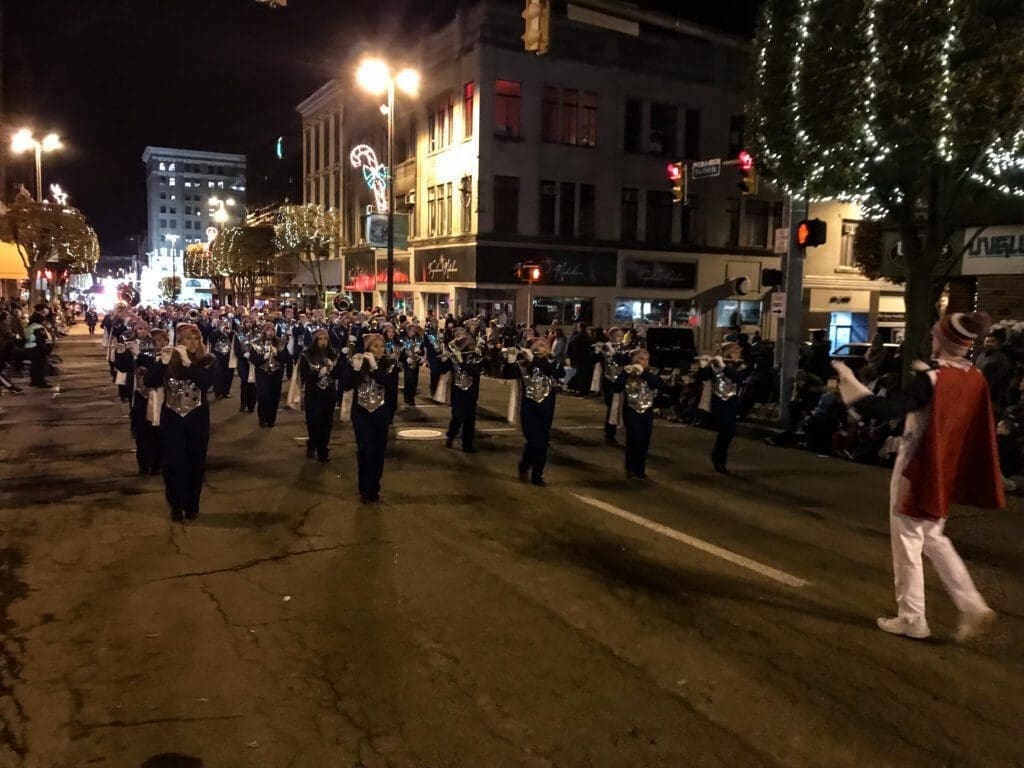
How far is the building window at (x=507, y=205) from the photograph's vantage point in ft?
107

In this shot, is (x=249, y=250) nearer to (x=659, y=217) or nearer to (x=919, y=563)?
(x=659, y=217)

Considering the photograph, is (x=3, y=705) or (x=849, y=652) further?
(x=849, y=652)

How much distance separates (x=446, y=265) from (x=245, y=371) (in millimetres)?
19866

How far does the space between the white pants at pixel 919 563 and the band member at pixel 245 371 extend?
1193 cm

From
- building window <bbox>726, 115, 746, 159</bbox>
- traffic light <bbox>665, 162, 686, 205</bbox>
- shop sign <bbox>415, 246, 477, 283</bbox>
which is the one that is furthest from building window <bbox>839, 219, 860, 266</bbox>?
traffic light <bbox>665, 162, 686, 205</bbox>

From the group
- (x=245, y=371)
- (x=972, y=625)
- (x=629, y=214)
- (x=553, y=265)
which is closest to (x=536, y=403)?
(x=972, y=625)

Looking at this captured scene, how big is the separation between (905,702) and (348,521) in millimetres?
4988

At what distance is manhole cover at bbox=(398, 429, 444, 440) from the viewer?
12750 millimetres

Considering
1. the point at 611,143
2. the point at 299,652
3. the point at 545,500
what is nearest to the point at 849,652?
the point at 299,652

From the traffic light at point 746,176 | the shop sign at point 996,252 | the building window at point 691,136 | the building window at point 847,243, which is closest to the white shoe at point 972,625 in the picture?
the traffic light at point 746,176

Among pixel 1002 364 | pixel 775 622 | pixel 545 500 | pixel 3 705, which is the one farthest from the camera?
pixel 1002 364

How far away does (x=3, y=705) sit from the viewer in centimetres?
426

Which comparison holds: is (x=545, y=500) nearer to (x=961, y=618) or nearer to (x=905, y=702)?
(x=961, y=618)

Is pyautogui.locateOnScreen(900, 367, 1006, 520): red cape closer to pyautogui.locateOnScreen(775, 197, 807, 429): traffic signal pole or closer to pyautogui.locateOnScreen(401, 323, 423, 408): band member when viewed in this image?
pyautogui.locateOnScreen(775, 197, 807, 429): traffic signal pole
